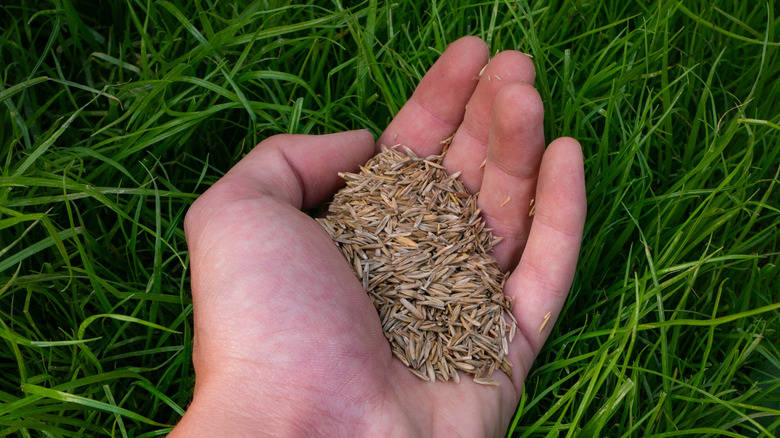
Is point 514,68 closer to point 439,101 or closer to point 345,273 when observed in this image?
point 439,101

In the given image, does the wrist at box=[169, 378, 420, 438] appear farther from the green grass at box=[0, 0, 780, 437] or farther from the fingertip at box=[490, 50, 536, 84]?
the fingertip at box=[490, 50, 536, 84]

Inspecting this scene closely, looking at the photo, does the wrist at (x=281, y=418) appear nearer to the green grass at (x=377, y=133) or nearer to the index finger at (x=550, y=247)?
the green grass at (x=377, y=133)

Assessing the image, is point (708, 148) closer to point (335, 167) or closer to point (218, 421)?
point (335, 167)

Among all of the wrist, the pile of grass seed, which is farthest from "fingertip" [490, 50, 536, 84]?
the wrist

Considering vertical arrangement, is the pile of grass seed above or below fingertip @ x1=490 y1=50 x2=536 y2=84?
below

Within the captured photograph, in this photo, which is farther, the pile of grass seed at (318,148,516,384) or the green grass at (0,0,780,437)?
the pile of grass seed at (318,148,516,384)

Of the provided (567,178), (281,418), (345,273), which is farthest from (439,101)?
(281,418)
